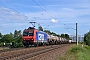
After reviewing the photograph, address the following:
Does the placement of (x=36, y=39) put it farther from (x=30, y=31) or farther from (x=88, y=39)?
(x=88, y=39)

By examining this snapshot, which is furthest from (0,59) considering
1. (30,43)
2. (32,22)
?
(32,22)

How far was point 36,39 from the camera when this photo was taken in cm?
4441

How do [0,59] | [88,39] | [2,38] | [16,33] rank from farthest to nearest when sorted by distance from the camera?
[16,33] → [2,38] → [88,39] → [0,59]

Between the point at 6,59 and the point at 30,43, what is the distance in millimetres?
24987

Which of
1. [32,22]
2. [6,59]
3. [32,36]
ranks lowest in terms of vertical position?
[6,59]

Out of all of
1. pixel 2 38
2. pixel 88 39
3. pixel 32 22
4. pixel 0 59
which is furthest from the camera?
pixel 2 38

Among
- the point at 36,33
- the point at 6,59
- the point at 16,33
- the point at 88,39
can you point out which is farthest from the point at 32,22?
the point at 16,33

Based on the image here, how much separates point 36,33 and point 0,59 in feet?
90.7

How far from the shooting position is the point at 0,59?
17281 mm

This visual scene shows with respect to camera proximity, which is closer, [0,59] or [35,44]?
[0,59]

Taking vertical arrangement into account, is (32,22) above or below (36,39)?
above

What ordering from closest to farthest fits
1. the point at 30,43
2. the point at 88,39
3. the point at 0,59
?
1. the point at 0,59
2. the point at 30,43
3. the point at 88,39

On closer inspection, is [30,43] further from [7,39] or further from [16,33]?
[16,33]

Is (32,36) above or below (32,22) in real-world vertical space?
below
